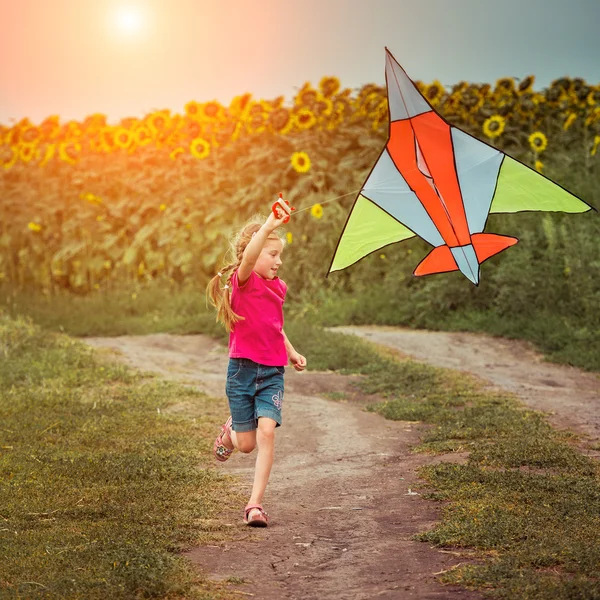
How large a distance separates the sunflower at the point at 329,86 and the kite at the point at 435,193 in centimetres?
792

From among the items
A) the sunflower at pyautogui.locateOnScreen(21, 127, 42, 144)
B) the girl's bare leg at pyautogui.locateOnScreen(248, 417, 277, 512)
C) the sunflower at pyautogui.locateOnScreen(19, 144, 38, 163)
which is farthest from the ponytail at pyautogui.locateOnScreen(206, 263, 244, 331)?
the sunflower at pyautogui.locateOnScreen(21, 127, 42, 144)

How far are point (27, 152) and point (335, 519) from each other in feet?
37.1

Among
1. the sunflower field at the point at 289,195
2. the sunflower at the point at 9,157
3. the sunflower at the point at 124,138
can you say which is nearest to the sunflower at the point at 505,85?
the sunflower field at the point at 289,195

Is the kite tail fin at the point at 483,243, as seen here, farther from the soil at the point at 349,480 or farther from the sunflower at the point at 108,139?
the sunflower at the point at 108,139

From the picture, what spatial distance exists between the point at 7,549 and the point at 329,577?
1.21 m

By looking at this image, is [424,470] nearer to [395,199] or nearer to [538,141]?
[395,199]

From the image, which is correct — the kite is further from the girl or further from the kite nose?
the girl

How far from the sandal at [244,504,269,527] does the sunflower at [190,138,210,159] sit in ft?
30.4

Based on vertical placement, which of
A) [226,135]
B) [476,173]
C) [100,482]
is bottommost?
[100,482]

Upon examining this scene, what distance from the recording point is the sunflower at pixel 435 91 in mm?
12086

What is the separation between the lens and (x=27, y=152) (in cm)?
1412

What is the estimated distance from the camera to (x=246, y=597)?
123 inches

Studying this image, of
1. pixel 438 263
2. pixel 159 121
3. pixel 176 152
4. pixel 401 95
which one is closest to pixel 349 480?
pixel 438 263

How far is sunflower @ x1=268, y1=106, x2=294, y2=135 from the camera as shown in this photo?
1233cm
